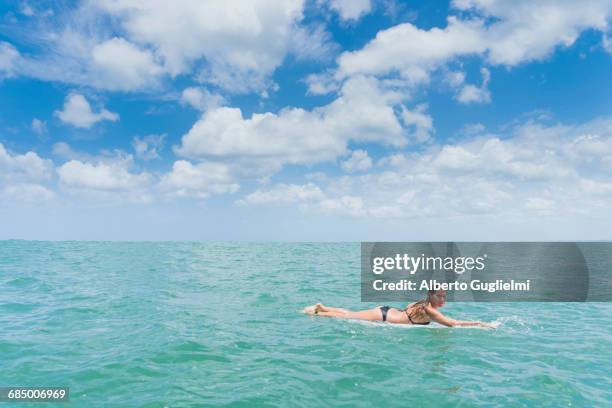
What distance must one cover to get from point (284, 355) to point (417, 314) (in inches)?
242

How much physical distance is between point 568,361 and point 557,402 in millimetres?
3281

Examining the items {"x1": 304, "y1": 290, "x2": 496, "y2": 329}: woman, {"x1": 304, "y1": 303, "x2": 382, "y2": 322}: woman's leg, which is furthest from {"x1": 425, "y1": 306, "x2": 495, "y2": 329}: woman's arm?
{"x1": 304, "y1": 303, "x2": 382, "y2": 322}: woman's leg

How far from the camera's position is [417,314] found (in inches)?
595

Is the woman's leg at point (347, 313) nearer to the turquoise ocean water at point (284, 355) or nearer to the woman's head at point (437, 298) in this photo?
the turquoise ocean water at point (284, 355)

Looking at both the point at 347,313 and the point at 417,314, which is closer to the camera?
the point at 417,314

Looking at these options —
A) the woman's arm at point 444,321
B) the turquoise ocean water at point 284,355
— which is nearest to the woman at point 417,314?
the woman's arm at point 444,321

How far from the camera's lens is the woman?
14.7m

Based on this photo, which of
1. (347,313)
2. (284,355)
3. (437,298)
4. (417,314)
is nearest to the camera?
(284,355)

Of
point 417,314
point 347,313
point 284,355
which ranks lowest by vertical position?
A: point 284,355

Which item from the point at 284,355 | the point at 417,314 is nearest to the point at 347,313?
the point at 417,314

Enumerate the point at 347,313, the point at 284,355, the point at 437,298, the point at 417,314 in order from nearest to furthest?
the point at 284,355 → the point at 437,298 → the point at 417,314 → the point at 347,313

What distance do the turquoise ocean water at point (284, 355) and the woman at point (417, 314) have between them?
1.30 ft

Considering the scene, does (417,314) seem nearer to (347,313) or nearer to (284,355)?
(347,313)

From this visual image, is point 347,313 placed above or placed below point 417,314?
below
